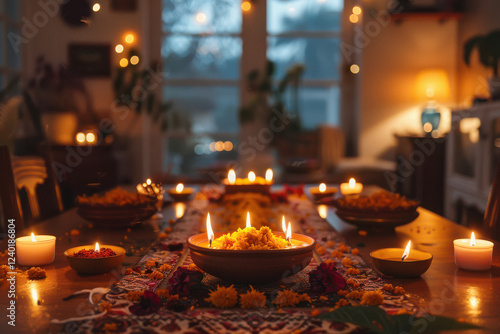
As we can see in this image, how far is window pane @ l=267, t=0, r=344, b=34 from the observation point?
5359mm

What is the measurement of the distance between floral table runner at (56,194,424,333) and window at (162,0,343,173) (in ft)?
14.1

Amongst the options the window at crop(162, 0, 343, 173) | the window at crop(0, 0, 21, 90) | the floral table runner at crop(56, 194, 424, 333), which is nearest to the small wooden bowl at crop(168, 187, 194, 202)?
the floral table runner at crop(56, 194, 424, 333)

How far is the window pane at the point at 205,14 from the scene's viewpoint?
5336 mm

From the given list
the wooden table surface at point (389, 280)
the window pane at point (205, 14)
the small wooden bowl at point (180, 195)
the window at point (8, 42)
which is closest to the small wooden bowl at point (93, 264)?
the wooden table surface at point (389, 280)

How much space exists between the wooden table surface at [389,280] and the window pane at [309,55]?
156 inches

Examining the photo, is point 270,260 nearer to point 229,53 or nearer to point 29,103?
point 29,103

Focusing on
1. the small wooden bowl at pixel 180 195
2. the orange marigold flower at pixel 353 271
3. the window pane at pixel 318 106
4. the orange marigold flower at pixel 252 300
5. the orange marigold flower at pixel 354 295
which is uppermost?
the window pane at pixel 318 106

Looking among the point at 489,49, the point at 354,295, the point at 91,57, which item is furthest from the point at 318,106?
the point at 354,295

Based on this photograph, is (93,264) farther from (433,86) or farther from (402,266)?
(433,86)

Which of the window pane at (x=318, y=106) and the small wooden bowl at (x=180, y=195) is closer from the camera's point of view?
the small wooden bowl at (x=180, y=195)

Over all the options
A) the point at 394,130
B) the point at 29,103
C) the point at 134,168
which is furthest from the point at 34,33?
the point at 394,130

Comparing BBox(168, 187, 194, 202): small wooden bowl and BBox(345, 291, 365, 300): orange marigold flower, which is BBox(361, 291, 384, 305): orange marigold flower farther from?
BBox(168, 187, 194, 202): small wooden bowl

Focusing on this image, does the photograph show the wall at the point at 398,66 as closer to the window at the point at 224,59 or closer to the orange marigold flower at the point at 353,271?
the window at the point at 224,59

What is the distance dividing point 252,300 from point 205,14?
4.83 meters
